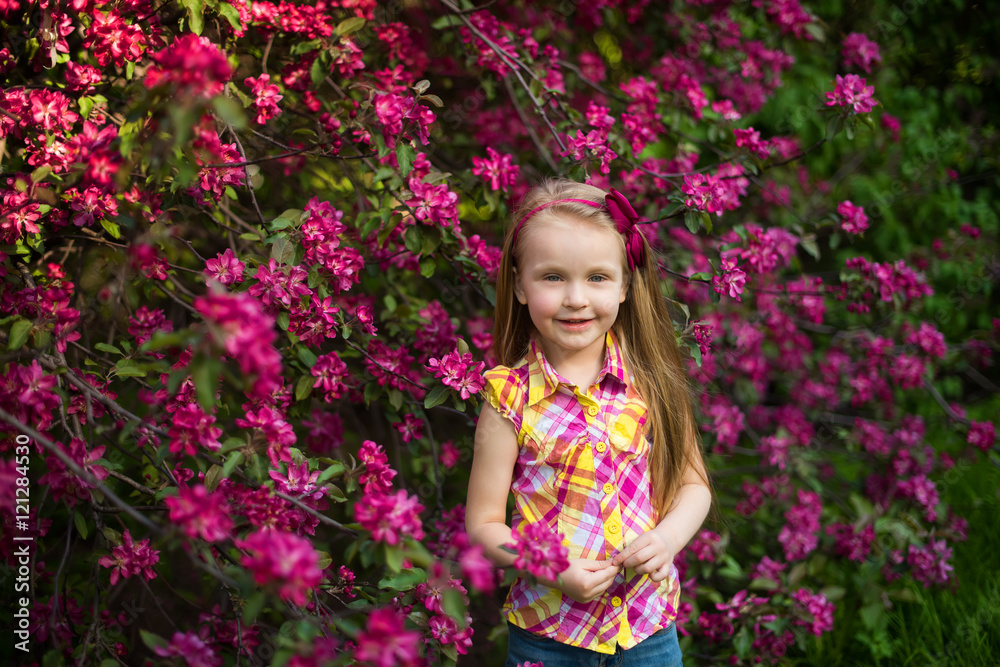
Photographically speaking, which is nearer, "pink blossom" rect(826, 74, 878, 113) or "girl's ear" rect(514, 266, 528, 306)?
"girl's ear" rect(514, 266, 528, 306)

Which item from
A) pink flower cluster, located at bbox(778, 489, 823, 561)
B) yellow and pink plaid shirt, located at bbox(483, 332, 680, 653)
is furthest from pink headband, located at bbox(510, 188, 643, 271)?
pink flower cluster, located at bbox(778, 489, 823, 561)

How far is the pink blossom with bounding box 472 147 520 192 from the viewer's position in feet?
6.51

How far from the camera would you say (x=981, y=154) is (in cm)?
392

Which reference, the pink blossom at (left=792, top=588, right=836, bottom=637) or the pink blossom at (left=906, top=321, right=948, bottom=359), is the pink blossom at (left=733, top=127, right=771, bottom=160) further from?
the pink blossom at (left=792, top=588, right=836, bottom=637)

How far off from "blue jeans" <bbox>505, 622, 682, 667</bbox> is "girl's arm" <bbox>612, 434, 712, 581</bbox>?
0.20 meters

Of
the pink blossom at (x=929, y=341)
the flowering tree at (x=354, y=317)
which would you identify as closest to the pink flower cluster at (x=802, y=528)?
the flowering tree at (x=354, y=317)

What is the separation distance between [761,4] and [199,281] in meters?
2.40

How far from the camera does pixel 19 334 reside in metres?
1.37

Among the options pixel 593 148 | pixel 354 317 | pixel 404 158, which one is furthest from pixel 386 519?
pixel 593 148

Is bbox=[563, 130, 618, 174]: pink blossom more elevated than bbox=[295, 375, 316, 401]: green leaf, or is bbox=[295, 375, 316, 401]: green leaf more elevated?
bbox=[563, 130, 618, 174]: pink blossom

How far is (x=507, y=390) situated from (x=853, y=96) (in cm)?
145

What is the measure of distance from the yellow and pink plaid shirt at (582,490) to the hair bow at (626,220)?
27 cm

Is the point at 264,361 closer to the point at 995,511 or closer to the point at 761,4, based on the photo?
the point at 761,4

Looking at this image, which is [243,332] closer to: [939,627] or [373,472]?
[373,472]
